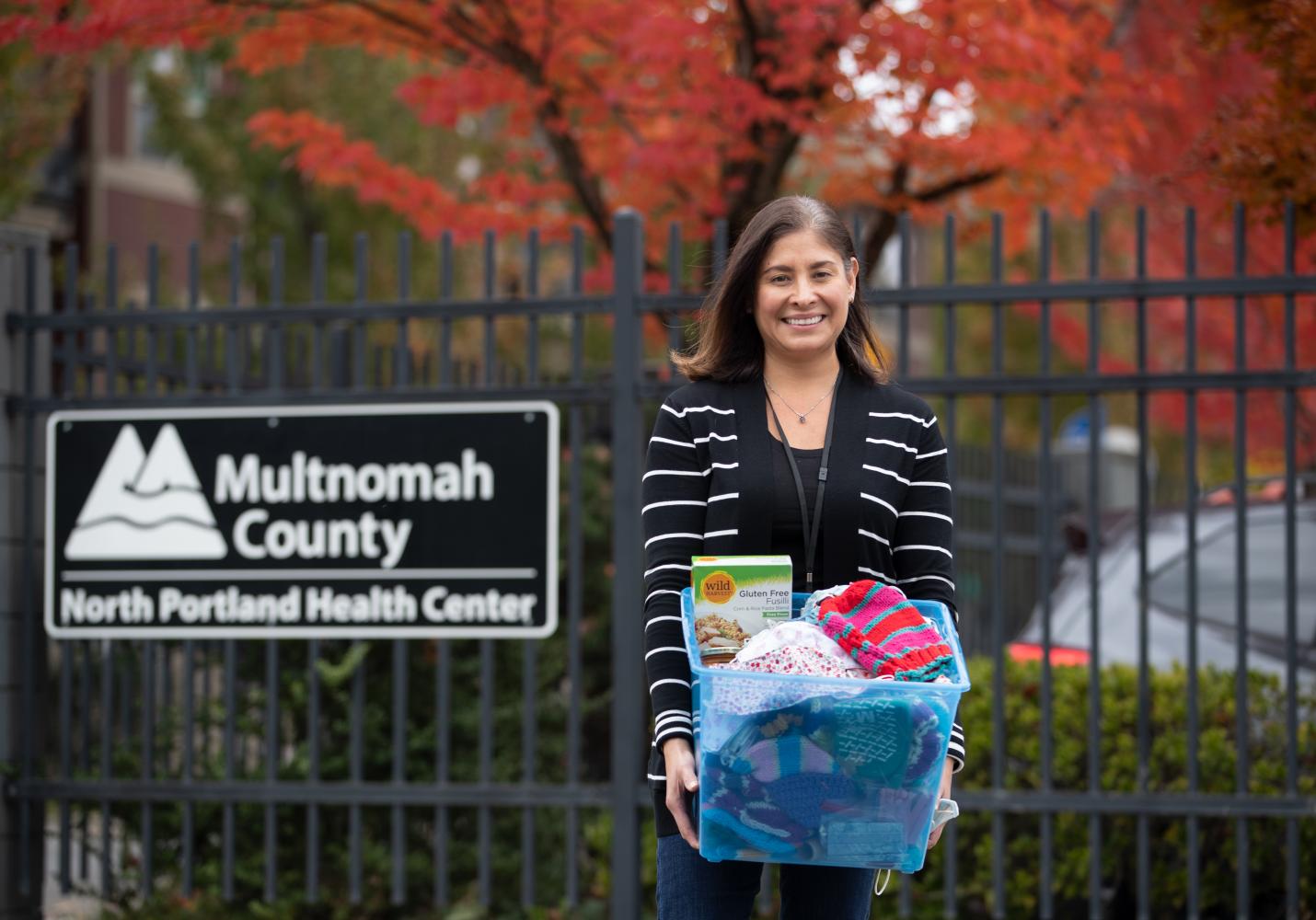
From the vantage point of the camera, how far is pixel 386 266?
13.5 m

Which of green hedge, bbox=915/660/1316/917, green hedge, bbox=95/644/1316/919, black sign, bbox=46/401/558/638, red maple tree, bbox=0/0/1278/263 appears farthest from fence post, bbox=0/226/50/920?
green hedge, bbox=915/660/1316/917

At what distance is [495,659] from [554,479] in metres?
1.04

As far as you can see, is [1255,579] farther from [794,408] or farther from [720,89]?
[794,408]

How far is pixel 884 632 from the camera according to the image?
90.1 inches

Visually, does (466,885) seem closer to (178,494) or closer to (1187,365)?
(178,494)

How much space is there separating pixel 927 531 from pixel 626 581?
2091mm

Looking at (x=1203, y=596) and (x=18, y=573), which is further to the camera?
(x=1203, y=596)

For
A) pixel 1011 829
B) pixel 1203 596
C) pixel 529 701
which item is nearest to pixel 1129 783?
pixel 1011 829

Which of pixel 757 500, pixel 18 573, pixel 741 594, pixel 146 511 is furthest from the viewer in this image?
pixel 18 573

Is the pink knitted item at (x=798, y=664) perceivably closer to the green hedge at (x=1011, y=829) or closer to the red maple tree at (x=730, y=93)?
the green hedge at (x=1011, y=829)

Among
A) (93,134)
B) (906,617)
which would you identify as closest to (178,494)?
(906,617)

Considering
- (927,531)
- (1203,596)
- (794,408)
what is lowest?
(1203,596)

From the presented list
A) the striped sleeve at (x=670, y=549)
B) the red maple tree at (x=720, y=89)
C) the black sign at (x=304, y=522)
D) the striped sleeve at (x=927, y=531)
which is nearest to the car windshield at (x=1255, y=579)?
the red maple tree at (x=720, y=89)

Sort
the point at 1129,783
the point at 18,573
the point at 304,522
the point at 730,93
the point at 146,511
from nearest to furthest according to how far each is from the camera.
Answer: the point at 1129,783 < the point at 304,522 < the point at 146,511 < the point at 18,573 < the point at 730,93
